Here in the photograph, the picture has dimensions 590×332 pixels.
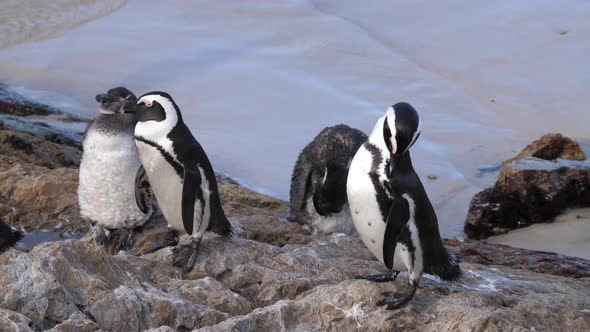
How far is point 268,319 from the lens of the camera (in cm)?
335

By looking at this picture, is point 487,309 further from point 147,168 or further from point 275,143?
point 275,143

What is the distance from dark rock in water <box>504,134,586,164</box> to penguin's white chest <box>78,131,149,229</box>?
3.19 m

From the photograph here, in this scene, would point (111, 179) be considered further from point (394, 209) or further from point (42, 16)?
point (42, 16)

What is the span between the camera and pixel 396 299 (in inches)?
140

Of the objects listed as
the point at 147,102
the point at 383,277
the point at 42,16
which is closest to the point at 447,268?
the point at 383,277

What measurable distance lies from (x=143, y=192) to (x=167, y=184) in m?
0.66

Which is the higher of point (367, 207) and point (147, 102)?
point (147, 102)

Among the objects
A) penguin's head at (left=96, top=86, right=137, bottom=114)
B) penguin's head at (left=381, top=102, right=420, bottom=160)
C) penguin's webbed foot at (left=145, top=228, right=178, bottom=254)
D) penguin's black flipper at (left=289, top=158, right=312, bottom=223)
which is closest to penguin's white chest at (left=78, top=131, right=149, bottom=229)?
penguin's head at (left=96, top=86, right=137, bottom=114)

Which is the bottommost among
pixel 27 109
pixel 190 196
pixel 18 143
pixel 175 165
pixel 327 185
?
pixel 27 109

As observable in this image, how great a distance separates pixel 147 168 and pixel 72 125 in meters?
4.39

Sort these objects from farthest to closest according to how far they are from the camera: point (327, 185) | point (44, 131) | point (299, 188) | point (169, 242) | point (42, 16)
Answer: point (42, 16)
point (44, 131)
point (299, 188)
point (327, 185)
point (169, 242)

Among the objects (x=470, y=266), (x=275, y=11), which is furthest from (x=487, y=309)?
(x=275, y=11)

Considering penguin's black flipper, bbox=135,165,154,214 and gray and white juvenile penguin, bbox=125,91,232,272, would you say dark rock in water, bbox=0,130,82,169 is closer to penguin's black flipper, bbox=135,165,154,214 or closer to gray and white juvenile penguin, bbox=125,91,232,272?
penguin's black flipper, bbox=135,165,154,214

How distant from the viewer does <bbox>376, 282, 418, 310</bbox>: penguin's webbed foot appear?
353cm
